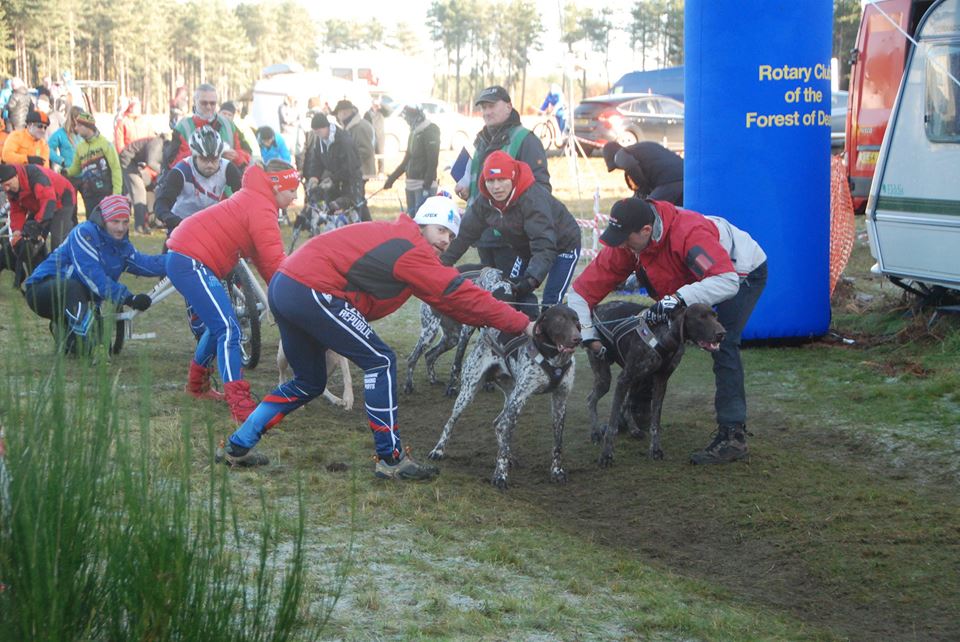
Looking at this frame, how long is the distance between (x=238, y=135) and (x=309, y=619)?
9201 millimetres

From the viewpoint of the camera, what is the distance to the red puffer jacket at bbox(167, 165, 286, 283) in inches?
290

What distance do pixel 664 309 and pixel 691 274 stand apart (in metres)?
0.31

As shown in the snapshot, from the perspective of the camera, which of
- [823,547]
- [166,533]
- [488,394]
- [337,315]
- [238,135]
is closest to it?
[166,533]

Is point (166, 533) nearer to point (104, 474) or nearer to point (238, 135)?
point (104, 474)

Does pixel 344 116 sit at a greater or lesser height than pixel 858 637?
greater

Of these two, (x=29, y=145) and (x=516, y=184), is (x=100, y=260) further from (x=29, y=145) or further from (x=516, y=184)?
(x=29, y=145)

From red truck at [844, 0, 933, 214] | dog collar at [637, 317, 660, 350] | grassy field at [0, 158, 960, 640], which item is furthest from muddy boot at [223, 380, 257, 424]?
red truck at [844, 0, 933, 214]

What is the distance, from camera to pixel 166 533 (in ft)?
9.39

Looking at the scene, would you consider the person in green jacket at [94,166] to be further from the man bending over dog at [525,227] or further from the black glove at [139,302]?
the man bending over dog at [525,227]

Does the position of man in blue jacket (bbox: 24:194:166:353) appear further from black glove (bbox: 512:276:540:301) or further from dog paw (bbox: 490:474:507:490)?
dog paw (bbox: 490:474:507:490)

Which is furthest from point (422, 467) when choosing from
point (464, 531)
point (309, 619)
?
point (309, 619)

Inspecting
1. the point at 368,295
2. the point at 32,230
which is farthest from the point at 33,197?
the point at 368,295

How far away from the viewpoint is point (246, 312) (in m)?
9.39

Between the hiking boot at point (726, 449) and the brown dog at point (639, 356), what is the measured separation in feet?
1.02
